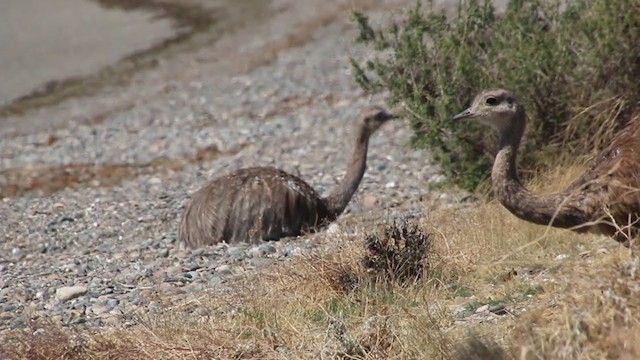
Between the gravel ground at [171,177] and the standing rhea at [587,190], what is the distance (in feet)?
4.80

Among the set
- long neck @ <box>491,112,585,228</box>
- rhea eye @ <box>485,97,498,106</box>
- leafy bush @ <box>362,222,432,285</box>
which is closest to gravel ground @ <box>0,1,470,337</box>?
leafy bush @ <box>362,222,432,285</box>

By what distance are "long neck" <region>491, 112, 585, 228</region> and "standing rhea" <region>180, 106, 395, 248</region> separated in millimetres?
3535

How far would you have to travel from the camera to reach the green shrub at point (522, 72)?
1273 centimetres

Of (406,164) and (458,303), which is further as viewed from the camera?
(406,164)

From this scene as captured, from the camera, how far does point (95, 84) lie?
3103 centimetres

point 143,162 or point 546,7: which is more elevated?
point 546,7

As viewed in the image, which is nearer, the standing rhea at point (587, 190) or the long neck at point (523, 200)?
the standing rhea at point (587, 190)

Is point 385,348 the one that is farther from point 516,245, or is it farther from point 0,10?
point 0,10

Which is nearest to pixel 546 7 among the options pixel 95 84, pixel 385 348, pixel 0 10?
pixel 385 348

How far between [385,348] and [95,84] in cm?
2412

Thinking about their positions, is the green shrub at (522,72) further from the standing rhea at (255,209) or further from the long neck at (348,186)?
the standing rhea at (255,209)

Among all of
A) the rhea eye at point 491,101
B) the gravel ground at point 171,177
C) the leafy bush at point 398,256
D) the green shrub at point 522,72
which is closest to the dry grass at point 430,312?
the leafy bush at point 398,256

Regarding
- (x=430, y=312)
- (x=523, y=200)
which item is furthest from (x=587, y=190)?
(x=430, y=312)

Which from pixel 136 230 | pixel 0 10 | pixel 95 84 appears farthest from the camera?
pixel 0 10
